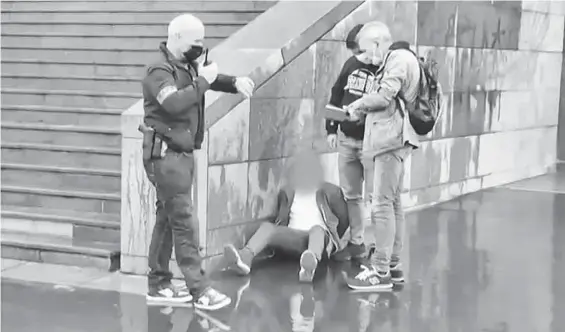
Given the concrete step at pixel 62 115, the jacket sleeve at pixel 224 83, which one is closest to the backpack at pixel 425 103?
the jacket sleeve at pixel 224 83

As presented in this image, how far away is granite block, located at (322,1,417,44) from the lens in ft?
27.5

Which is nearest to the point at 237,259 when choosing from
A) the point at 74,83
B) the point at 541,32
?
the point at 74,83

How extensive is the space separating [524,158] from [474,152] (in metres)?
1.87

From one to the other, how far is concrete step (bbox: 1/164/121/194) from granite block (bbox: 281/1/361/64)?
1909 millimetres

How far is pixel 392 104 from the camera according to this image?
634cm

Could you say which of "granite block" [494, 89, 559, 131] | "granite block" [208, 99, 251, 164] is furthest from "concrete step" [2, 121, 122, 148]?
"granite block" [494, 89, 559, 131]

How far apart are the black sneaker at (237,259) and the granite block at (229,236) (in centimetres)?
16

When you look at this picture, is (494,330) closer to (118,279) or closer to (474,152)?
(118,279)

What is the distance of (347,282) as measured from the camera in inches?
263

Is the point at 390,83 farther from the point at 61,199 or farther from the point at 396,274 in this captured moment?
the point at 61,199

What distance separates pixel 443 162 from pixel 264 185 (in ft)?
12.4

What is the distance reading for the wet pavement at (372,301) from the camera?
219 inches

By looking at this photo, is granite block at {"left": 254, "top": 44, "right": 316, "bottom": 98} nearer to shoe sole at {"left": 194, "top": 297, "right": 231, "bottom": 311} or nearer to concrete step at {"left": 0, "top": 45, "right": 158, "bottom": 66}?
shoe sole at {"left": 194, "top": 297, "right": 231, "bottom": 311}

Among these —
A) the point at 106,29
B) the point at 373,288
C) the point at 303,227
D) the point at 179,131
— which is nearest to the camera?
the point at 179,131
